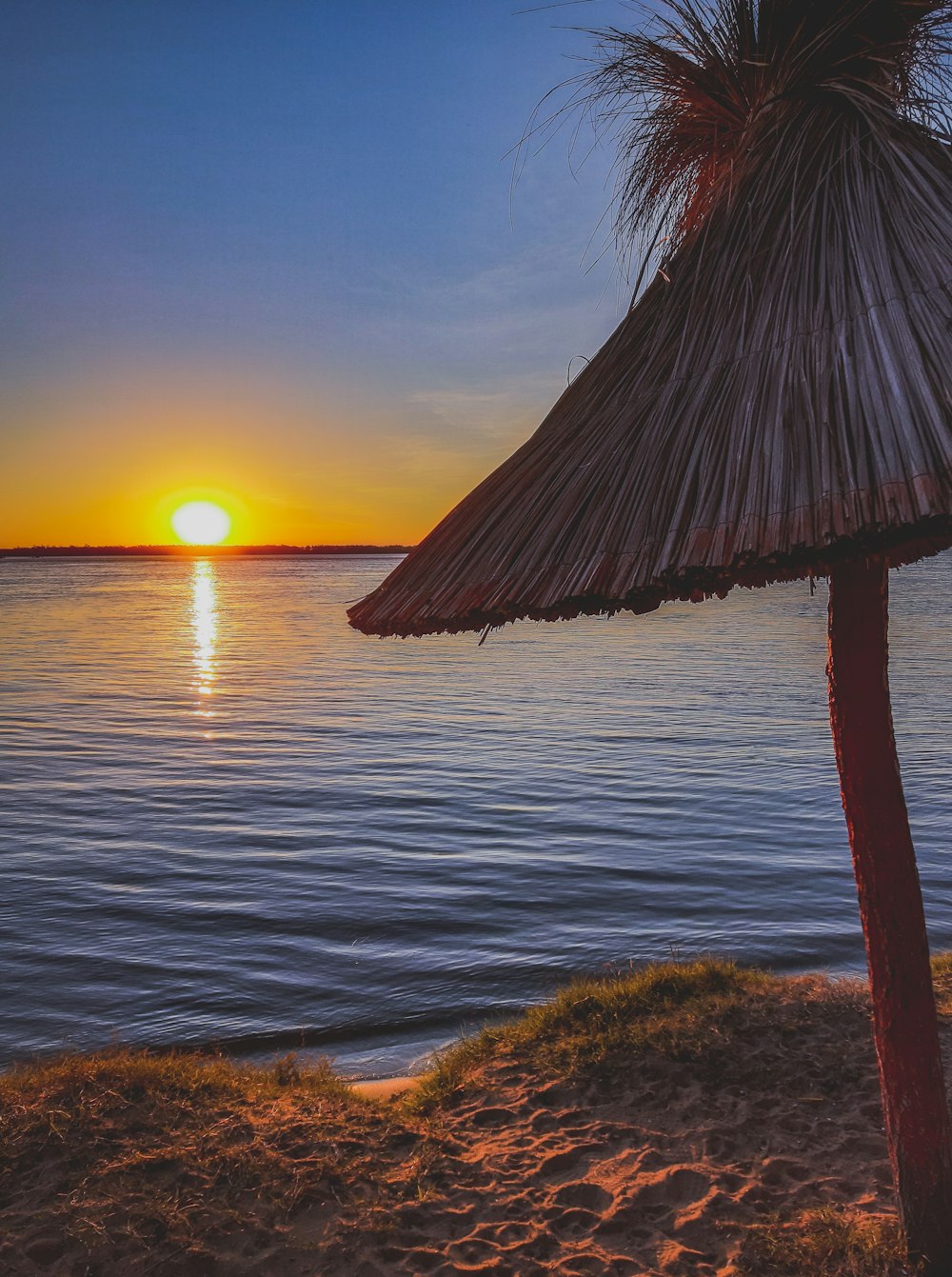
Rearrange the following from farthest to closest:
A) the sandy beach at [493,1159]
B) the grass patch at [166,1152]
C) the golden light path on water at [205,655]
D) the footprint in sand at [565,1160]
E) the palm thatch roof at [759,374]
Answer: the golden light path on water at [205,655] < the footprint in sand at [565,1160] < the grass patch at [166,1152] < the sandy beach at [493,1159] < the palm thatch roof at [759,374]

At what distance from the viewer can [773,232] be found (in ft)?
11.4

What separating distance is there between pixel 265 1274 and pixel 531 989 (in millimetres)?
4303

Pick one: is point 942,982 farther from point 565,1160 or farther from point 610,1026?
point 565,1160

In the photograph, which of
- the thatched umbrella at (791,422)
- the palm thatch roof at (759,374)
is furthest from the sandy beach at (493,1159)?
the palm thatch roof at (759,374)

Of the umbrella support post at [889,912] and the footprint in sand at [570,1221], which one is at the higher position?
the umbrella support post at [889,912]

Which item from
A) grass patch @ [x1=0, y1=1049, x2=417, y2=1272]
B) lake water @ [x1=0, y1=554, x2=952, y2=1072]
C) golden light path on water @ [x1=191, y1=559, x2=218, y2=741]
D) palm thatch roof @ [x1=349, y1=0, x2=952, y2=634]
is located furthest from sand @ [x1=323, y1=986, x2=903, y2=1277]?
golden light path on water @ [x1=191, y1=559, x2=218, y2=741]

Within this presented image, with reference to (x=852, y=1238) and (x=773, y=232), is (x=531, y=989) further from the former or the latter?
(x=773, y=232)

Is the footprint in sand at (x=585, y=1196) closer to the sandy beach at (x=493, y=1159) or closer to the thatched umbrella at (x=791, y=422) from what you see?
the sandy beach at (x=493, y=1159)

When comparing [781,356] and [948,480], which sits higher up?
[781,356]

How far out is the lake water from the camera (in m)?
8.19

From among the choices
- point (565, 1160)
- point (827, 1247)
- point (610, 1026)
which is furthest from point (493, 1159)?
point (827, 1247)

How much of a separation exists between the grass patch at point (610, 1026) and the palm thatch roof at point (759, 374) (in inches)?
140

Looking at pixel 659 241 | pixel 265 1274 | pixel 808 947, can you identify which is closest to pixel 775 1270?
pixel 265 1274

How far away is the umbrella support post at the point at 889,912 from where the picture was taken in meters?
3.61
